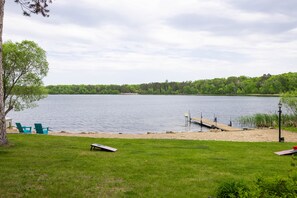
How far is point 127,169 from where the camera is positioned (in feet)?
31.0

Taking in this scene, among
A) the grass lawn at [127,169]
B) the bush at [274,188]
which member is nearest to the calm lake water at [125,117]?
the grass lawn at [127,169]

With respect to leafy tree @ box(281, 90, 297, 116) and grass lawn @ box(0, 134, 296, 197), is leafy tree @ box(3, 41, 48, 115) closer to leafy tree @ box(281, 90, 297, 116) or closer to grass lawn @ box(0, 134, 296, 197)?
grass lawn @ box(0, 134, 296, 197)

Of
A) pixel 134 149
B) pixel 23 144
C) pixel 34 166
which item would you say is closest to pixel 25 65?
pixel 23 144

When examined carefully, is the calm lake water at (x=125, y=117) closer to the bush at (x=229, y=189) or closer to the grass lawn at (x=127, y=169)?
the grass lawn at (x=127, y=169)

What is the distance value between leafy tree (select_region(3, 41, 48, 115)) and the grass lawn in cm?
1506

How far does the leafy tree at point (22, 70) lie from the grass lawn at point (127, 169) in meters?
15.1

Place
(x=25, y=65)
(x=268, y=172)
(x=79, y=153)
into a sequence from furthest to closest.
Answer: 1. (x=25, y=65)
2. (x=79, y=153)
3. (x=268, y=172)

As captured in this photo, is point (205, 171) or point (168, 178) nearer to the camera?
point (168, 178)

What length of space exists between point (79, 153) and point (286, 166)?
7387 millimetres

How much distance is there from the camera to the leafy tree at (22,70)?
87.8 ft

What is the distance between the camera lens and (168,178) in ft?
27.9

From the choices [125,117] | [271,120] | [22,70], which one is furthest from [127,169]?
[125,117]

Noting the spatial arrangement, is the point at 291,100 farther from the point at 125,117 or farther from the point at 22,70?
the point at 125,117

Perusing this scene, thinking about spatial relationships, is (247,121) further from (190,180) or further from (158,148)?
(190,180)
